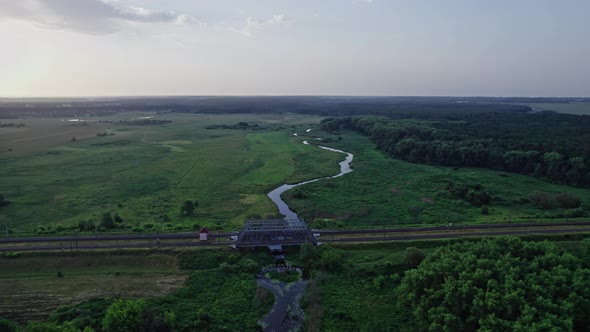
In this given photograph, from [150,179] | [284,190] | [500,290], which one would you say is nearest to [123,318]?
[500,290]

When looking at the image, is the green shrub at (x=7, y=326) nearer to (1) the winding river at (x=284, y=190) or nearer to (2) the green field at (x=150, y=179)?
(2) the green field at (x=150, y=179)

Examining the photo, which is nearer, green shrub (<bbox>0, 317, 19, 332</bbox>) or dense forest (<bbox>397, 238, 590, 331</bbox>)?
dense forest (<bbox>397, 238, 590, 331</bbox>)

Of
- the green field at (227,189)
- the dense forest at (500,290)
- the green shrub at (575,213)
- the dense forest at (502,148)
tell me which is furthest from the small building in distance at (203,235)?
the dense forest at (502,148)

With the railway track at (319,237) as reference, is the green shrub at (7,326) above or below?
below

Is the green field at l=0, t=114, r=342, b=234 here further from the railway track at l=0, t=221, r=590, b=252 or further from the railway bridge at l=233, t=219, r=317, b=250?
the railway bridge at l=233, t=219, r=317, b=250

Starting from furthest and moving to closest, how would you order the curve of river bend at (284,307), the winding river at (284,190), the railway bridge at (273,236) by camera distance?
the winding river at (284,190)
the railway bridge at (273,236)
the curve of river bend at (284,307)

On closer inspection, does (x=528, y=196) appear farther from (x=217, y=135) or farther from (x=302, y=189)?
(x=217, y=135)

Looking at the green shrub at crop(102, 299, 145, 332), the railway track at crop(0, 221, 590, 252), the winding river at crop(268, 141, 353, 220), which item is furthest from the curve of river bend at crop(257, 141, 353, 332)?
the winding river at crop(268, 141, 353, 220)
